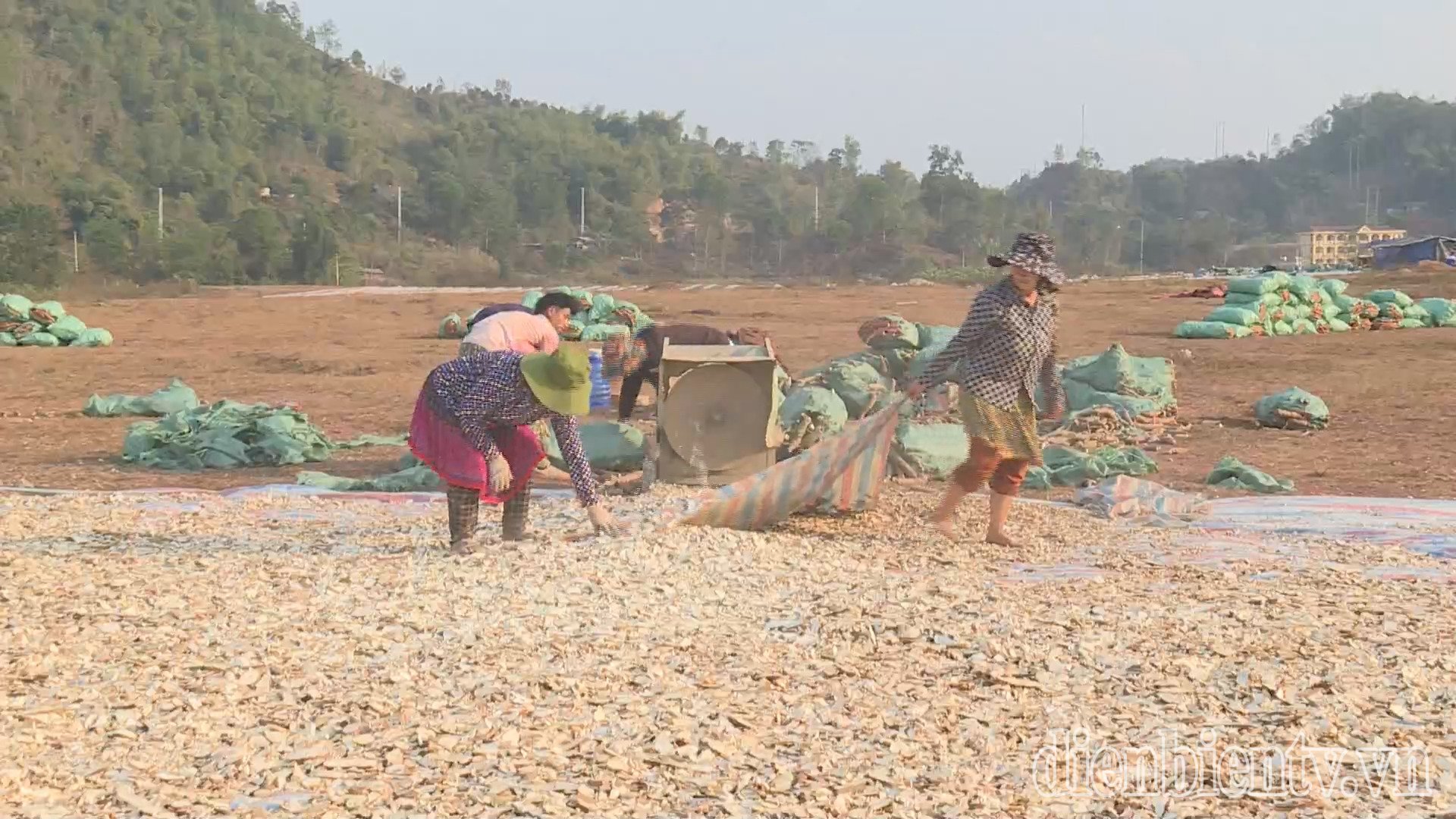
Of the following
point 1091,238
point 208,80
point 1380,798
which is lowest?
point 1380,798

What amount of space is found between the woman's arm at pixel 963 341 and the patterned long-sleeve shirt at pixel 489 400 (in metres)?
1.34

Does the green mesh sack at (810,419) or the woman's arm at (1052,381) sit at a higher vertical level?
the woman's arm at (1052,381)

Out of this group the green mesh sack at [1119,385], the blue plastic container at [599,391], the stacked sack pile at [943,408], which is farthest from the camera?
the blue plastic container at [599,391]

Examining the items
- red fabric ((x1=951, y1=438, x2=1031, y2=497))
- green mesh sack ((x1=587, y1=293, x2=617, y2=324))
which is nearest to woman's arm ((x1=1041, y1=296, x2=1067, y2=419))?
red fabric ((x1=951, y1=438, x2=1031, y2=497))

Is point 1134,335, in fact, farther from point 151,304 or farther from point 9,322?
point 151,304

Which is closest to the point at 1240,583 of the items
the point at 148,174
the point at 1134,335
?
the point at 1134,335

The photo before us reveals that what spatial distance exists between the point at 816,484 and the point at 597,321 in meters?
9.97

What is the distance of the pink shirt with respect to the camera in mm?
5184

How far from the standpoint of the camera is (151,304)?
2372 centimetres

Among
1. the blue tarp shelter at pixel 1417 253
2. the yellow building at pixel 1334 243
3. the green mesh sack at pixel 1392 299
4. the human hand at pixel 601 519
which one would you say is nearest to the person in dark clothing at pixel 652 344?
the human hand at pixel 601 519

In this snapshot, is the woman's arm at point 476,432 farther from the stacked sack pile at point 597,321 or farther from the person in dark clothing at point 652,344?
the stacked sack pile at point 597,321

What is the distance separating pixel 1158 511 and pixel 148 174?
50.8 meters

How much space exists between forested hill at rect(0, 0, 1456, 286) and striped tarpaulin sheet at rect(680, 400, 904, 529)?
27.2 metres

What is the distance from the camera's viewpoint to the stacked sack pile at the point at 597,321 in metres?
13.5
